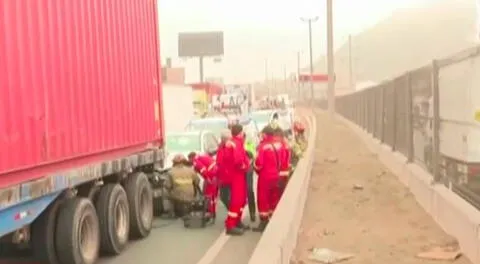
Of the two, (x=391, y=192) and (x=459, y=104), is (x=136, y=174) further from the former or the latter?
Result: (x=459, y=104)

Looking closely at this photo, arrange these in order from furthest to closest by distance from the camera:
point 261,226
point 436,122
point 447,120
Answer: point 261,226, point 436,122, point 447,120

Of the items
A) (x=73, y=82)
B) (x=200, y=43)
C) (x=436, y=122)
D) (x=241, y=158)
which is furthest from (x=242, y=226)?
(x=200, y=43)

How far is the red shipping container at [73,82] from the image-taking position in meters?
7.83

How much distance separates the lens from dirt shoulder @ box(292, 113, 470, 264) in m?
8.81

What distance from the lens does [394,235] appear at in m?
9.70

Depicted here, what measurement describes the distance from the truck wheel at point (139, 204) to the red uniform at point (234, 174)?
49.7 inches

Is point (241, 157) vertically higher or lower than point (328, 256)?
higher

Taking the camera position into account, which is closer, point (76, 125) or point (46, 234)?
point (46, 234)

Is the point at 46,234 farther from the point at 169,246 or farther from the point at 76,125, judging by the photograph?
the point at 169,246

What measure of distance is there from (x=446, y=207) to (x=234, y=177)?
152 inches

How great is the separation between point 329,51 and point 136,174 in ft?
99.2

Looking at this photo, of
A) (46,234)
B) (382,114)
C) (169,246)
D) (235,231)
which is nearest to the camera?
(46,234)

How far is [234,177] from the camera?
12.5m

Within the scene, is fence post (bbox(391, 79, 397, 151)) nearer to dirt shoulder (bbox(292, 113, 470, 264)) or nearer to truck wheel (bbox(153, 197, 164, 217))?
dirt shoulder (bbox(292, 113, 470, 264))
